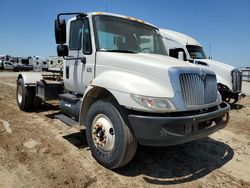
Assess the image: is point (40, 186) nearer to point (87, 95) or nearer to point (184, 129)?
point (87, 95)

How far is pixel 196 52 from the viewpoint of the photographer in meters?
11.3

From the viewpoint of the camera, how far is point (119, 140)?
3.49 metres

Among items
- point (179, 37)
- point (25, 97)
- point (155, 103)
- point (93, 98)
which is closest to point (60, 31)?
point (93, 98)

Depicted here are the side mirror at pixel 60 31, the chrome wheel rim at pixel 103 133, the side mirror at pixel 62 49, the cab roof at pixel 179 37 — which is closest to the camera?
the chrome wheel rim at pixel 103 133

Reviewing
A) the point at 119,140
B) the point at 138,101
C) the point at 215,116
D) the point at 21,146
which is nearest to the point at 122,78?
the point at 138,101

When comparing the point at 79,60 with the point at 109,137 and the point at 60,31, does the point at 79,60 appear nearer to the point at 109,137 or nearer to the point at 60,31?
the point at 60,31

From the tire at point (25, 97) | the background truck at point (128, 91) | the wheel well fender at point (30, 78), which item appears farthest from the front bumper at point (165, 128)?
the tire at point (25, 97)

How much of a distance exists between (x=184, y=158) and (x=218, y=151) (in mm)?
911

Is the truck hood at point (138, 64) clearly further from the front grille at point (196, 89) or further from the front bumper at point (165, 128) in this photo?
the front bumper at point (165, 128)

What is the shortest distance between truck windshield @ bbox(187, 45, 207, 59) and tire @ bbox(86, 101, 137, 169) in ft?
26.3

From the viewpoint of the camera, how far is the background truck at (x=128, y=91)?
3.27 meters

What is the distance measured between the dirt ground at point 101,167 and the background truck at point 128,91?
34cm

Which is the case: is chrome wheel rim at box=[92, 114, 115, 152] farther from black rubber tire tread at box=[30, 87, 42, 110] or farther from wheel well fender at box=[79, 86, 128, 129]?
black rubber tire tread at box=[30, 87, 42, 110]

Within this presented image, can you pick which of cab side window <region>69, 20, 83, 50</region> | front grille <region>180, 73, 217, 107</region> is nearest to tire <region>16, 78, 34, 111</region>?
cab side window <region>69, 20, 83, 50</region>
